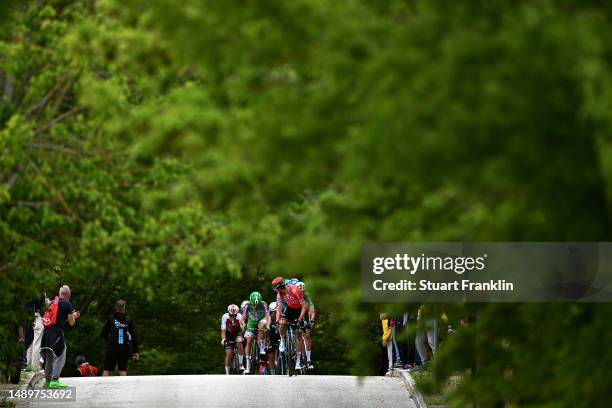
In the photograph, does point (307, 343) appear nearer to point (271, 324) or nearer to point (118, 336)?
point (271, 324)

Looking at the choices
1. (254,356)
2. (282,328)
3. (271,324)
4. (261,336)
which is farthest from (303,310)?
(254,356)

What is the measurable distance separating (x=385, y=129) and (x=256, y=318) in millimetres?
19800

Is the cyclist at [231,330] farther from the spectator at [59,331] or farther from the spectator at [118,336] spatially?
the spectator at [59,331]

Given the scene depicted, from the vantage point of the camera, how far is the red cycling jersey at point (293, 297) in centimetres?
2542

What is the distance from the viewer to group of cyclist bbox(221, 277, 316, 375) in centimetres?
2561

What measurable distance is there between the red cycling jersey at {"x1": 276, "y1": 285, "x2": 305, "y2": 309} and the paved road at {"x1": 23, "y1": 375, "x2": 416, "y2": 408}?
48.8 inches

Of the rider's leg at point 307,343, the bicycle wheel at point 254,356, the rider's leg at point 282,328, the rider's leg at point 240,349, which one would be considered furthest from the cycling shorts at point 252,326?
the rider's leg at point 282,328

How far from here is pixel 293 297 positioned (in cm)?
2552

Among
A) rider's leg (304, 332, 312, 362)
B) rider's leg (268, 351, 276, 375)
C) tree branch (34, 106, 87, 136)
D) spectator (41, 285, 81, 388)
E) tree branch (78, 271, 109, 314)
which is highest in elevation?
tree branch (78, 271, 109, 314)

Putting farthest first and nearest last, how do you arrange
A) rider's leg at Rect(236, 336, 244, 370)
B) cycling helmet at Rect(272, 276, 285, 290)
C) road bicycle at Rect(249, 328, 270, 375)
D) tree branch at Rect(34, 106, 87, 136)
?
rider's leg at Rect(236, 336, 244, 370) < road bicycle at Rect(249, 328, 270, 375) < cycling helmet at Rect(272, 276, 285, 290) < tree branch at Rect(34, 106, 87, 136)

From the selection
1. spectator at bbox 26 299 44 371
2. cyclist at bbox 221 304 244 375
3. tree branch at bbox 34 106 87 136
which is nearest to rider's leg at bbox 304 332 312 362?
cyclist at bbox 221 304 244 375

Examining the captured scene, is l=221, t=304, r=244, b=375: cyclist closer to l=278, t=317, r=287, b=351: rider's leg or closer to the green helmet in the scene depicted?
the green helmet

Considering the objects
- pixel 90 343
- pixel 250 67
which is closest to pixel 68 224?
pixel 250 67

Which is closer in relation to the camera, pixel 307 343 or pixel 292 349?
pixel 307 343
